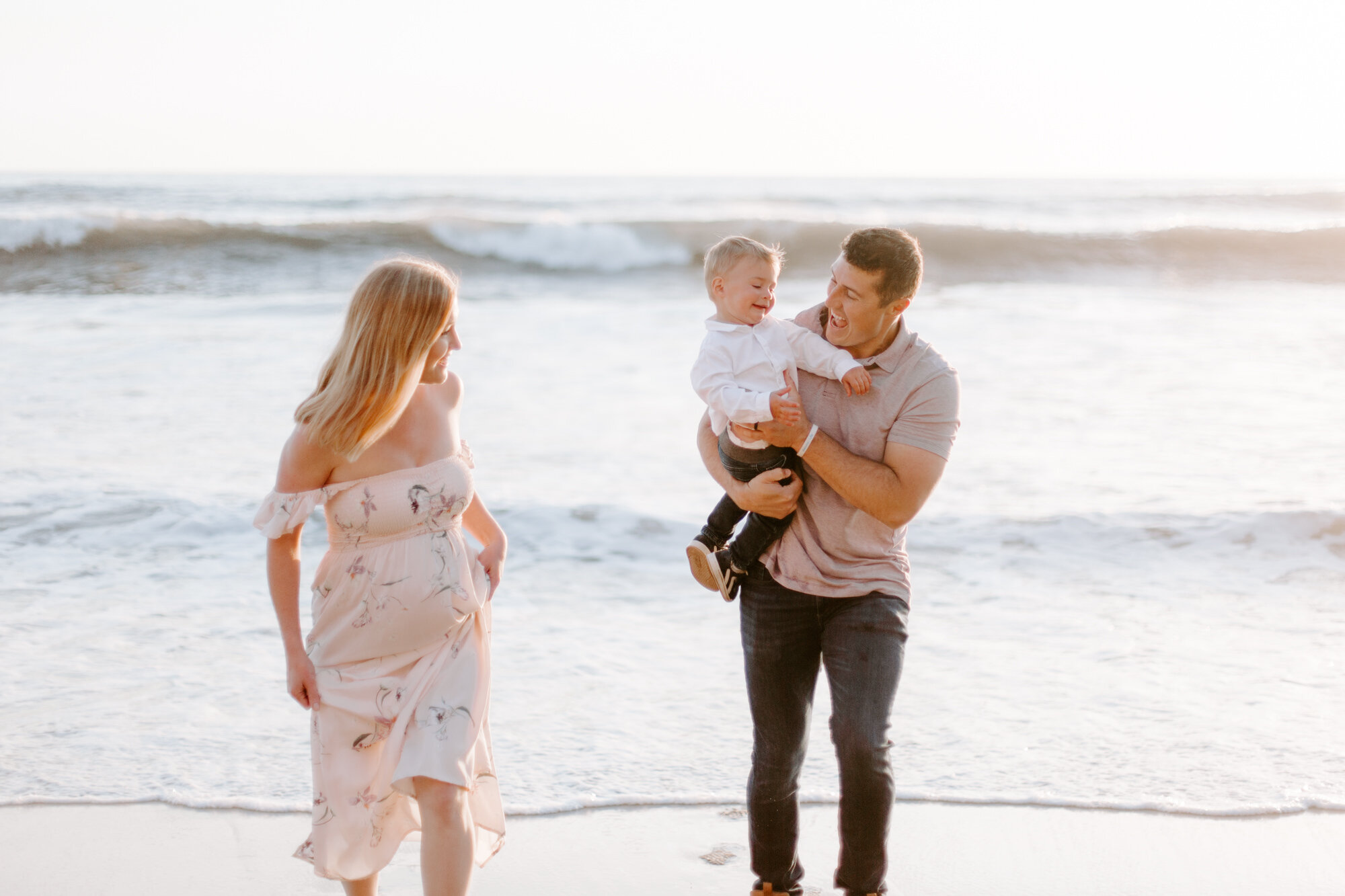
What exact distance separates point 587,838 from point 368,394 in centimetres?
141

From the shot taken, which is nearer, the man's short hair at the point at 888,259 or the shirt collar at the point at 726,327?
the man's short hair at the point at 888,259

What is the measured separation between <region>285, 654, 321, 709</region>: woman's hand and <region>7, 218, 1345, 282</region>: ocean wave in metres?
17.3

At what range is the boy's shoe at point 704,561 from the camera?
2.66 meters

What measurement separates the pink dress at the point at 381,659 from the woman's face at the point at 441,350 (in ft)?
0.65

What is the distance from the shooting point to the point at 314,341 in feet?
38.6

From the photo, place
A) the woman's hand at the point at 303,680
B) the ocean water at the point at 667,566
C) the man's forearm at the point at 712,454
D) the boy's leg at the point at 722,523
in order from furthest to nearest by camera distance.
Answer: the ocean water at the point at 667,566
the boy's leg at the point at 722,523
the man's forearm at the point at 712,454
the woman's hand at the point at 303,680

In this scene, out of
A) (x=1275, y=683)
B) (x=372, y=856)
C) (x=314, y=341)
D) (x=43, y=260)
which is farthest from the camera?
(x=43, y=260)

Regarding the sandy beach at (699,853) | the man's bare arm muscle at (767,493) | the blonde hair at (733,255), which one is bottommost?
the sandy beach at (699,853)

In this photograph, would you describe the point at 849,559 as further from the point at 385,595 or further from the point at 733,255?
the point at 385,595

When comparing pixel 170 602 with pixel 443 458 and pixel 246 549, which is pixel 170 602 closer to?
pixel 246 549

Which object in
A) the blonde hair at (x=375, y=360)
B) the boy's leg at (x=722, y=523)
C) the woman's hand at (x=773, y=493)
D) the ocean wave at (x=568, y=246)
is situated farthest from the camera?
the ocean wave at (x=568, y=246)

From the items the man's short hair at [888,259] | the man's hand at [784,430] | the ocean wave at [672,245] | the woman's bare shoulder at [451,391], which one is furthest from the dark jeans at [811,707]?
the ocean wave at [672,245]

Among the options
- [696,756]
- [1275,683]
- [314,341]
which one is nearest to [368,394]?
[696,756]

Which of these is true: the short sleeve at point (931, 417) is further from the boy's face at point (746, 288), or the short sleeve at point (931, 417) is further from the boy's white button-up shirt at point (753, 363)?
the boy's face at point (746, 288)
